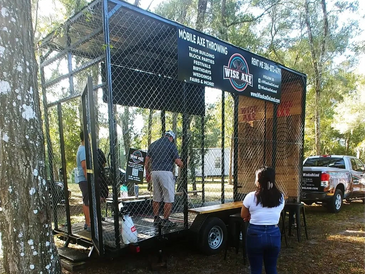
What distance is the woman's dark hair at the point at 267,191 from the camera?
2945mm

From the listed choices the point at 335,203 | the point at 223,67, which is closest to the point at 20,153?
the point at 223,67

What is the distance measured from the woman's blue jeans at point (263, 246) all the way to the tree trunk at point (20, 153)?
76.3 inches

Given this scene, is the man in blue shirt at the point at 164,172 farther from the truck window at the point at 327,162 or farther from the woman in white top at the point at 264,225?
the truck window at the point at 327,162

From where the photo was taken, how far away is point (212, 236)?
4895 mm

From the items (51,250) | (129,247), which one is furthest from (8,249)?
(129,247)

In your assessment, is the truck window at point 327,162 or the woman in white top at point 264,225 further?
the truck window at point 327,162

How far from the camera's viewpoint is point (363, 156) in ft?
89.2

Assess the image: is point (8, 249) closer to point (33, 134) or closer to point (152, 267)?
point (33, 134)

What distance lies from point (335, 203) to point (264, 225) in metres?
6.93

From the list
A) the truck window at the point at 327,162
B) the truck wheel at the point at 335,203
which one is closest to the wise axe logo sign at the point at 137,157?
the truck wheel at the point at 335,203

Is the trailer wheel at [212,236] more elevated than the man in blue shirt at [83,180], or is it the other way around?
the man in blue shirt at [83,180]

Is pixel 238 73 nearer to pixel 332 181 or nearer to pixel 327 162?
pixel 332 181

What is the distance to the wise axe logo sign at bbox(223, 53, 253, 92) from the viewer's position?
17.3 feet

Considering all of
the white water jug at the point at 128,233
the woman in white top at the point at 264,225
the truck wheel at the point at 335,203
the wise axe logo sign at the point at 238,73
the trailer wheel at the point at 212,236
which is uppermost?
the wise axe logo sign at the point at 238,73
